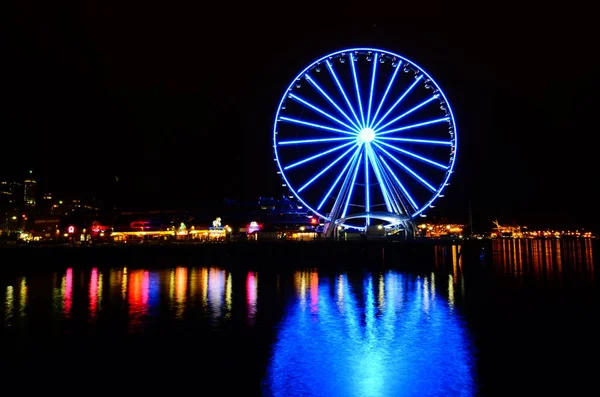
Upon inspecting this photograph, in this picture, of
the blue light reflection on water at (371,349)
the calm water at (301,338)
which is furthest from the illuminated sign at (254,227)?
the blue light reflection on water at (371,349)

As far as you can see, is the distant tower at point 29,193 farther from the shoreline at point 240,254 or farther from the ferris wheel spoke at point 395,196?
the ferris wheel spoke at point 395,196

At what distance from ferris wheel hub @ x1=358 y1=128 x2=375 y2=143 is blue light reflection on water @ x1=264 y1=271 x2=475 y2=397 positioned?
54.2 ft

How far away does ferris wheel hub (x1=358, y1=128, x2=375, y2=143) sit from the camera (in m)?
34.8

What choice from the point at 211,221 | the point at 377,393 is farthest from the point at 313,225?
the point at 377,393

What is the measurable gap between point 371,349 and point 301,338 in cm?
188

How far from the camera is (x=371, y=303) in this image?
18.2 m

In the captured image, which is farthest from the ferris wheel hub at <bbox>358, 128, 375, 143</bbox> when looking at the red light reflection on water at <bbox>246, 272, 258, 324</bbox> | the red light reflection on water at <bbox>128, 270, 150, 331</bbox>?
the red light reflection on water at <bbox>128, 270, 150, 331</bbox>

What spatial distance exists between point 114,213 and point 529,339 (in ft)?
236

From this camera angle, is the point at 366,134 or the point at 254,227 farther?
the point at 254,227

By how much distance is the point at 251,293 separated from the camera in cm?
2102

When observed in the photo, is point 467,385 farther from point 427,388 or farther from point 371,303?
point 371,303

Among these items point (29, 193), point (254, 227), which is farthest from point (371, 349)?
point (29, 193)

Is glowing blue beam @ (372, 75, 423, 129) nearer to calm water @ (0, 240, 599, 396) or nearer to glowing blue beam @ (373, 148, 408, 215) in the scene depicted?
glowing blue beam @ (373, 148, 408, 215)

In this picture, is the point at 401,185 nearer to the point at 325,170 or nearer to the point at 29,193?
the point at 325,170
